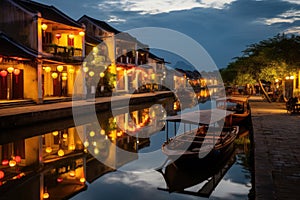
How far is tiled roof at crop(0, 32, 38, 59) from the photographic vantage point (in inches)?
720

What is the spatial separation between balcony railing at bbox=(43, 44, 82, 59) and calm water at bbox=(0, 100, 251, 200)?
9.67m

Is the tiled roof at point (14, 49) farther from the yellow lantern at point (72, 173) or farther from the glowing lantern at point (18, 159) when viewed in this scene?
the yellow lantern at point (72, 173)

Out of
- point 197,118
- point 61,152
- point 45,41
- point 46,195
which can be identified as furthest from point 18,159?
point 45,41

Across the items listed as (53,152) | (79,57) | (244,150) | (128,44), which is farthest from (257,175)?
(128,44)

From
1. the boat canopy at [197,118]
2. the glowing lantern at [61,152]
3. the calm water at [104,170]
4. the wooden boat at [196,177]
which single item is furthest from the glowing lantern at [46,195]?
the boat canopy at [197,118]

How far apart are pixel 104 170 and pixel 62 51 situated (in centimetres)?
1647

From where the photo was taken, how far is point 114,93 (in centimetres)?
3200

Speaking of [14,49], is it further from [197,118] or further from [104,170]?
[197,118]

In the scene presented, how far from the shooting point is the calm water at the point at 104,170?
7004mm

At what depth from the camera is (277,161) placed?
7.14 m

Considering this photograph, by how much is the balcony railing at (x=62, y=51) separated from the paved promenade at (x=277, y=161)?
48.7 ft

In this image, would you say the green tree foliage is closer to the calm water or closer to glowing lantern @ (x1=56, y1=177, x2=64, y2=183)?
the calm water

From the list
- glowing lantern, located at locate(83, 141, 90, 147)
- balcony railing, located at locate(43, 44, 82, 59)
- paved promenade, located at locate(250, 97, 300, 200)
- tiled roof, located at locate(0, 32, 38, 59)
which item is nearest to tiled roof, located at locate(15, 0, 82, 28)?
balcony railing, located at locate(43, 44, 82, 59)

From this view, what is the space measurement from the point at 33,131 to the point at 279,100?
2013 centimetres
